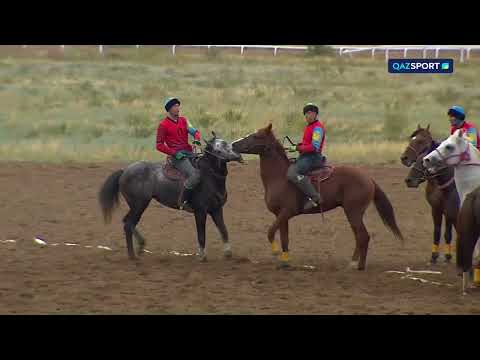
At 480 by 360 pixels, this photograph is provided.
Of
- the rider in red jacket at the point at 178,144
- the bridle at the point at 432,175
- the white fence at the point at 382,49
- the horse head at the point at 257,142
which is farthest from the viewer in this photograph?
the white fence at the point at 382,49

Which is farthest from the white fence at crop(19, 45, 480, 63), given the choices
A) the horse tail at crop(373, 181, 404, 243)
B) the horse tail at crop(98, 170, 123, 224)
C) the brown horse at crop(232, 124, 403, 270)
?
the horse tail at crop(98, 170, 123, 224)

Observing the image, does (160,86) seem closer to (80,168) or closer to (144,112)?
(144,112)

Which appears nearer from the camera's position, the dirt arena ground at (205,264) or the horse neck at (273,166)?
the dirt arena ground at (205,264)

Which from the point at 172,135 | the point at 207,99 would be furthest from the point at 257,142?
the point at 207,99

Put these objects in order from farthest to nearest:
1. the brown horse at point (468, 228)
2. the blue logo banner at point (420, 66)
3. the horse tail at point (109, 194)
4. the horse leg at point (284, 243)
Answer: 1. the blue logo banner at point (420, 66)
2. the horse tail at point (109, 194)
3. the horse leg at point (284, 243)
4. the brown horse at point (468, 228)

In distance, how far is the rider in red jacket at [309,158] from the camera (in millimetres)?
11969

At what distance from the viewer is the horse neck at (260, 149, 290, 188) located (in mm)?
12297

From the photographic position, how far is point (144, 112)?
30.4 meters

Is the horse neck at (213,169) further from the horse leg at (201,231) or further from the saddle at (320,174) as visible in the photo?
the saddle at (320,174)

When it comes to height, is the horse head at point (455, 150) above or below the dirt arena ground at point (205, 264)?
above

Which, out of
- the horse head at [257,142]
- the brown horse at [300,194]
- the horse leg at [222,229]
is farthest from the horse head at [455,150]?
the horse leg at [222,229]

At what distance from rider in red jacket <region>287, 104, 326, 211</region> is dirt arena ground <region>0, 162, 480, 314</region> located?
1120 mm

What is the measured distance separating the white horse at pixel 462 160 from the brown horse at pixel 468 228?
36 cm

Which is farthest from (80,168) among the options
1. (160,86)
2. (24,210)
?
(160,86)
